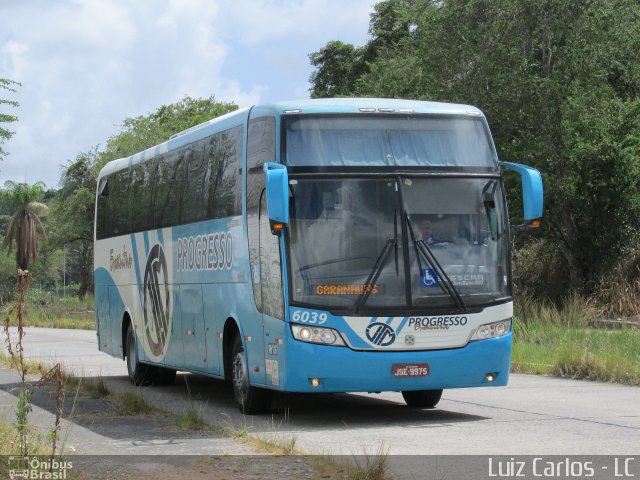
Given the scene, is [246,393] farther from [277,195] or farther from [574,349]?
[574,349]

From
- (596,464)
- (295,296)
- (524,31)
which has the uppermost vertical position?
(524,31)

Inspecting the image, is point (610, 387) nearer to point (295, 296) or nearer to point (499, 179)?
point (499, 179)

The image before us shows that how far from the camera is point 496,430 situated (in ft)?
41.3

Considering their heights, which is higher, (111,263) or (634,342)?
(111,263)

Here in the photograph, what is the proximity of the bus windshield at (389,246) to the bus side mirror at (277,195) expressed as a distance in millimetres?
429

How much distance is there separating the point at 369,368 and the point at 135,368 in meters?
7.90

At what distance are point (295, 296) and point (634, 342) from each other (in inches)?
360

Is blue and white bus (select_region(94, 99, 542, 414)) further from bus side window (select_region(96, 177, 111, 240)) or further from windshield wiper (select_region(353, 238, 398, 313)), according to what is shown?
bus side window (select_region(96, 177, 111, 240))

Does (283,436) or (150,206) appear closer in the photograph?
(283,436)

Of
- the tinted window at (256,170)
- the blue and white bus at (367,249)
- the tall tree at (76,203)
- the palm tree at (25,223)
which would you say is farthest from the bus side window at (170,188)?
the palm tree at (25,223)

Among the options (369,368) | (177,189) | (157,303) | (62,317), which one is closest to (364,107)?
(369,368)

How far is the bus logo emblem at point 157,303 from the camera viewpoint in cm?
1842

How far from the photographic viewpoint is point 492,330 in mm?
13812

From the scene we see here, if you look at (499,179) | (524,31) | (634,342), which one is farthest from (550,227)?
(499,179)
